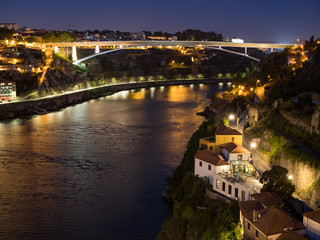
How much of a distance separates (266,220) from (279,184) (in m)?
0.71

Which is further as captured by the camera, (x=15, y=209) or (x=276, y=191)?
(x=15, y=209)

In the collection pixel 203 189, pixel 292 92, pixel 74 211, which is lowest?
pixel 74 211

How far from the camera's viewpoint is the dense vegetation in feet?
13.5

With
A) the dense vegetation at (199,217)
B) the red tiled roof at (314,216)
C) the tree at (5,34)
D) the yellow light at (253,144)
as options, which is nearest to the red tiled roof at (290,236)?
the red tiled roof at (314,216)

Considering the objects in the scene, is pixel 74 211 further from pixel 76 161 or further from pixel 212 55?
pixel 212 55

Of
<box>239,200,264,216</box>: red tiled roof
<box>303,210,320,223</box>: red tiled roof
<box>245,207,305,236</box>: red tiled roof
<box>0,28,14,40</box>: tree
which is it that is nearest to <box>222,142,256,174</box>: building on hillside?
<box>239,200,264,216</box>: red tiled roof

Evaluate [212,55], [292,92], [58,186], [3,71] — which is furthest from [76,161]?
[212,55]

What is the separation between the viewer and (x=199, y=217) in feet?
14.7

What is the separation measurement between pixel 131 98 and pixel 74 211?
1259cm

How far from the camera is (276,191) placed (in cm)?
420

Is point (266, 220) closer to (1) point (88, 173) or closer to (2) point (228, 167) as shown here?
(2) point (228, 167)

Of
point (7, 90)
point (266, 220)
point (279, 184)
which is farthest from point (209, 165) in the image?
point (7, 90)

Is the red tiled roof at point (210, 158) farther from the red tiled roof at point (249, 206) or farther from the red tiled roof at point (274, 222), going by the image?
the red tiled roof at point (274, 222)

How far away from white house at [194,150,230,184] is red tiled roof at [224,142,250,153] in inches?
6.9
